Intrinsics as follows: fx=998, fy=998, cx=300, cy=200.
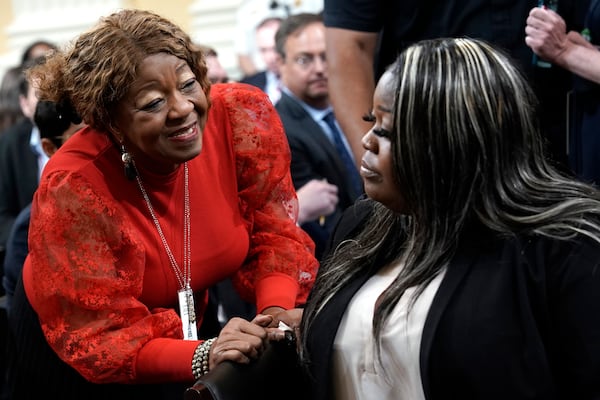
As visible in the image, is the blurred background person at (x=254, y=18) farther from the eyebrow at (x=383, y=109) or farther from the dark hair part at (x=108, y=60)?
the eyebrow at (x=383, y=109)

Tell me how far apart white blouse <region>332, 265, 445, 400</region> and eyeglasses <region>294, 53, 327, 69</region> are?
2570mm

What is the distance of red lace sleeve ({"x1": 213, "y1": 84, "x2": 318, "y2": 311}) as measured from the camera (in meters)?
2.44

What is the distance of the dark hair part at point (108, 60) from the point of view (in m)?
2.11

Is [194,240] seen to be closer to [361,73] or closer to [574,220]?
[361,73]

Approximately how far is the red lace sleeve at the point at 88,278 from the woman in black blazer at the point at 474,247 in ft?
1.89

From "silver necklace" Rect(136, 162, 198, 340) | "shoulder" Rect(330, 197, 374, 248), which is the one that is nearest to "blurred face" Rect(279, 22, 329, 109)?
"silver necklace" Rect(136, 162, 198, 340)

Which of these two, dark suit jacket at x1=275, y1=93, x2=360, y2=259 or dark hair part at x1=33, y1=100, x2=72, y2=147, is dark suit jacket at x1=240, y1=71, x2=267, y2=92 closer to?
dark suit jacket at x1=275, y1=93, x2=360, y2=259

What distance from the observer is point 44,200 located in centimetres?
215

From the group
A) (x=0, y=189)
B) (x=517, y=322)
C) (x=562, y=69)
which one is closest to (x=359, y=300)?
(x=517, y=322)

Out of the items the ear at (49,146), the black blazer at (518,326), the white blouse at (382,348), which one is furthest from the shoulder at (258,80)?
the black blazer at (518,326)

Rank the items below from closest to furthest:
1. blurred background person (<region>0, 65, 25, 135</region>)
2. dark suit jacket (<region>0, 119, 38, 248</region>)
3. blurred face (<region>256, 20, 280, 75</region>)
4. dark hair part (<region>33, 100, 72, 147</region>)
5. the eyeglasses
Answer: dark hair part (<region>33, 100, 72, 147</region>), dark suit jacket (<region>0, 119, 38, 248</region>), the eyeglasses, blurred background person (<region>0, 65, 25, 135</region>), blurred face (<region>256, 20, 280, 75</region>)

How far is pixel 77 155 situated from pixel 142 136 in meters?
0.16

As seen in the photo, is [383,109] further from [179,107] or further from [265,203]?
[265,203]

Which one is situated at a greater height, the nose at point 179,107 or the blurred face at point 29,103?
the nose at point 179,107
